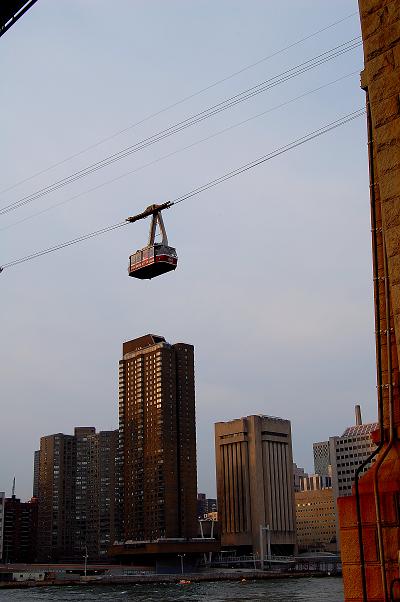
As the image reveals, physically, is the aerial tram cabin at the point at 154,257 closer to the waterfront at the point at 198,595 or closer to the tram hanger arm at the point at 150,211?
the tram hanger arm at the point at 150,211

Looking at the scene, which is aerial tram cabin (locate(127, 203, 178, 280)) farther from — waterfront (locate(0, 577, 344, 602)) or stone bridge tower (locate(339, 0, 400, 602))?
waterfront (locate(0, 577, 344, 602))

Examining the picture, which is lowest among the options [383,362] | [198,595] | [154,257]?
[198,595]

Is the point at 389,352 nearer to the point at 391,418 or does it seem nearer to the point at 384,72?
the point at 391,418

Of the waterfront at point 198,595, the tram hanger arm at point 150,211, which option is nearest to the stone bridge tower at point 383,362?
the tram hanger arm at point 150,211

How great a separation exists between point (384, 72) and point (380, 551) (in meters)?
5.75

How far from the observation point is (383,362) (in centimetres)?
989

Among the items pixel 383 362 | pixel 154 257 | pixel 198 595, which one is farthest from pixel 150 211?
pixel 198 595

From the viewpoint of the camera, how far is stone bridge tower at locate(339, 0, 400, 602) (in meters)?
8.28

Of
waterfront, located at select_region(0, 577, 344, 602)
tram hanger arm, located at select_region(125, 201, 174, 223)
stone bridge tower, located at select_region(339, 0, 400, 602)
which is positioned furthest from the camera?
waterfront, located at select_region(0, 577, 344, 602)

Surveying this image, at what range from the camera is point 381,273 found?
10.1 meters

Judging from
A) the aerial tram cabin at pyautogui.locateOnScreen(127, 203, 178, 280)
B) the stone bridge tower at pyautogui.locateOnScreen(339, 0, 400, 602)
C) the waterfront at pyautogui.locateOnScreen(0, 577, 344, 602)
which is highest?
the aerial tram cabin at pyautogui.locateOnScreen(127, 203, 178, 280)

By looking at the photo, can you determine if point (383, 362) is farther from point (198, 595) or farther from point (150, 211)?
point (198, 595)

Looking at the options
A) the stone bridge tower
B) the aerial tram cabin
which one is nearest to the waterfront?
the aerial tram cabin

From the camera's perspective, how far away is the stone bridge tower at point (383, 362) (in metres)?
8.28
